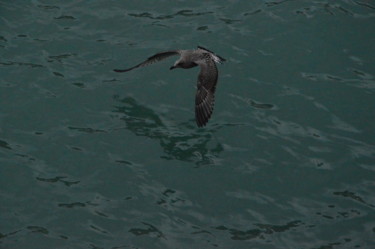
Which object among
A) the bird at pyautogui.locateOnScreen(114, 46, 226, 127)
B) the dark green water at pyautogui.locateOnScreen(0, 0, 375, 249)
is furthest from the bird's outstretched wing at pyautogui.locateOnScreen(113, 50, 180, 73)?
the dark green water at pyautogui.locateOnScreen(0, 0, 375, 249)

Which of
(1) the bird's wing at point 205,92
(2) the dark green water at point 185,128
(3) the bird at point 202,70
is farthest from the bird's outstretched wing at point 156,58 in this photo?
(1) the bird's wing at point 205,92

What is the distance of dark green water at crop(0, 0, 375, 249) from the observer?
47.8 ft

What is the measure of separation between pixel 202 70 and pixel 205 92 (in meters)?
0.55

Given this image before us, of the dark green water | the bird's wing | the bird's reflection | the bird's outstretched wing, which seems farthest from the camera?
the bird's outstretched wing

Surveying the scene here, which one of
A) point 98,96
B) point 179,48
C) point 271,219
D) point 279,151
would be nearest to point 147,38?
point 179,48

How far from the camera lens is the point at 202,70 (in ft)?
56.1

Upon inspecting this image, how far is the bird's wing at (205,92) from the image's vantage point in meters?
16.5

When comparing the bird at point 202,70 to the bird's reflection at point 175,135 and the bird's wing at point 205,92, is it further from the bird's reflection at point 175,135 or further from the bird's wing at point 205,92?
the bird's reflection at point 175,135

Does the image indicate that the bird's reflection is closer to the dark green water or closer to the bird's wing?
the dark green water

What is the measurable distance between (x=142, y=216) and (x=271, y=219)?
2.31m

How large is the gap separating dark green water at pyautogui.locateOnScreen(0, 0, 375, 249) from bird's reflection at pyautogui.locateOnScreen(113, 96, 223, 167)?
33 millimetres

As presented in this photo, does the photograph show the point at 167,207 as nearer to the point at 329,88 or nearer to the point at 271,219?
the point at 271,219

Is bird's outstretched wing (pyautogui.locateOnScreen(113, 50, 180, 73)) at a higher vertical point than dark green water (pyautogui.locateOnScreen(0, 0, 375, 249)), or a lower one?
higher

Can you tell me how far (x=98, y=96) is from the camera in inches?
709
